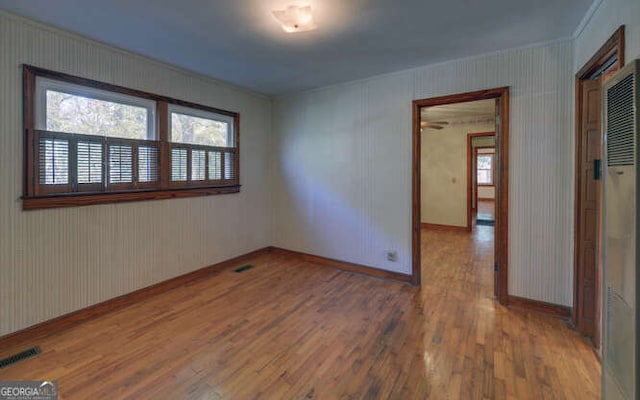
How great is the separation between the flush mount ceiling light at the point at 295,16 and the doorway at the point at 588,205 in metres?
2.14

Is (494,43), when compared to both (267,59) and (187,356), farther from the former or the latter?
(187,356)

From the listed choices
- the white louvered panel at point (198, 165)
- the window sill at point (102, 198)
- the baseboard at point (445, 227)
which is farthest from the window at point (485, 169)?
the window sill at point (102, 198)

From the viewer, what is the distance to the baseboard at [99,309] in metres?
2.36

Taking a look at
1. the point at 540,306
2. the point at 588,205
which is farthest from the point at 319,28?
the point at 540,306

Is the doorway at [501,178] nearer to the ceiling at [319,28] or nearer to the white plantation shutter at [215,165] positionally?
the ceiling at [319,28]

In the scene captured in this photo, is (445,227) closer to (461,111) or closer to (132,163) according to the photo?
(461,111)

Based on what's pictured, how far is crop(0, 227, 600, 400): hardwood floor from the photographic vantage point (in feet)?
6.05

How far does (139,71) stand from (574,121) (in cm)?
417

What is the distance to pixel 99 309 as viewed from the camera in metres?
2.83

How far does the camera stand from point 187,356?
85.7 inches

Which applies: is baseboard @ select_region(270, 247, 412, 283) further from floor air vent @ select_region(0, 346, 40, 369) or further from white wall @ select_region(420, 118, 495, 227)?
white wall @ select_region(420, 118, 495, 227)

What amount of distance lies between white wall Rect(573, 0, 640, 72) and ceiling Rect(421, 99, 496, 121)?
2.36 metres

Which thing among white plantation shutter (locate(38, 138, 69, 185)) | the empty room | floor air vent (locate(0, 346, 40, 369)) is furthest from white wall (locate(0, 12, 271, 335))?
floor air vent (locate(0, 346, 40, 369))

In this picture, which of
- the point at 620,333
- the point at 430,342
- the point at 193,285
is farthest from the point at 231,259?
the point at 620,333
